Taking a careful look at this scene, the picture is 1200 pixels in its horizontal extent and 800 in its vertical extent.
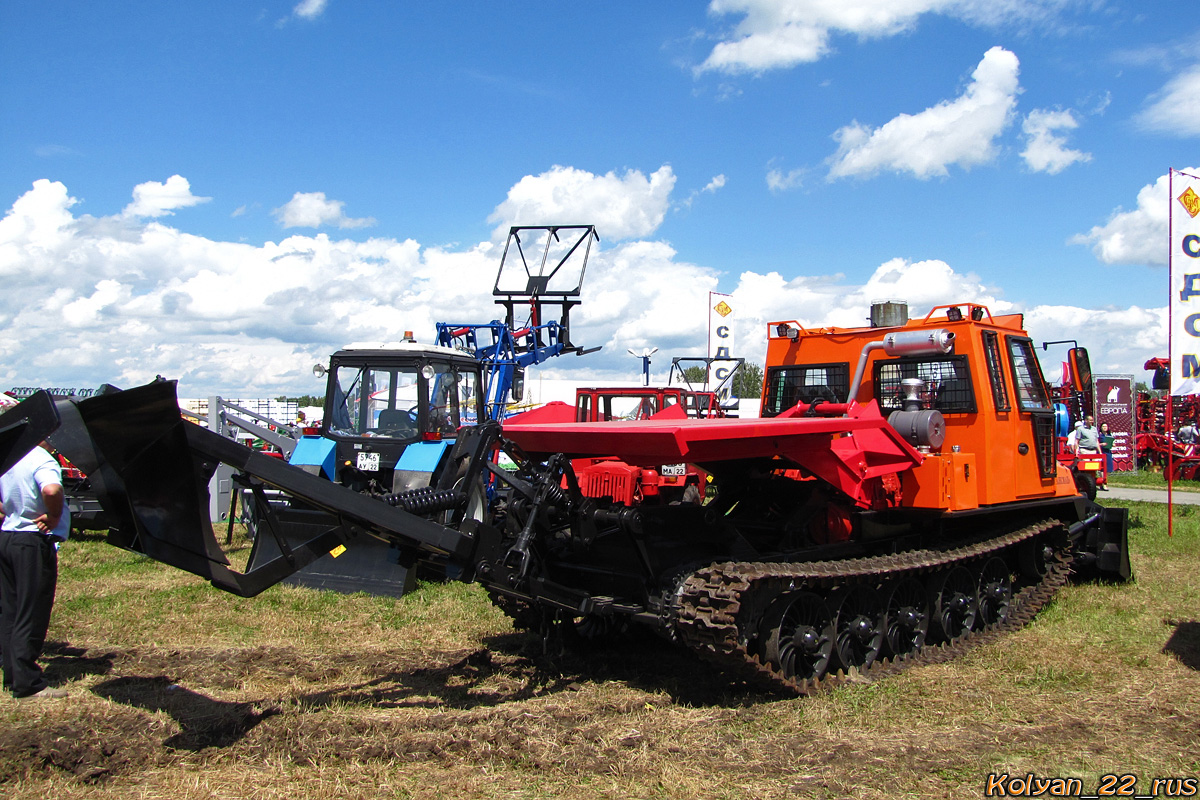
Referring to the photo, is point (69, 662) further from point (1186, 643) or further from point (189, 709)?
point (1186, 643)

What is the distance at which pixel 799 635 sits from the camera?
5664mm

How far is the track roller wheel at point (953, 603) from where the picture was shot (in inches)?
267

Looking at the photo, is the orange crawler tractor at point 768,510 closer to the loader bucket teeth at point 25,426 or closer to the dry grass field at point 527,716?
the loader bucket teeth at point 25,426

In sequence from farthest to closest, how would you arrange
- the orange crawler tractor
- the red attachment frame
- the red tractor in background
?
the red tractor in background < the red attachment frame < the orange crawler tractor

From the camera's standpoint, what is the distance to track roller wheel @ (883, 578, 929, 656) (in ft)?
21.0

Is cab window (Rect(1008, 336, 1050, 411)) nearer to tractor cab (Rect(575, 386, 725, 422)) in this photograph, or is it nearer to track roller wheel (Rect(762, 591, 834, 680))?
track roller wheel (Rect(762, 591, 834, 680))

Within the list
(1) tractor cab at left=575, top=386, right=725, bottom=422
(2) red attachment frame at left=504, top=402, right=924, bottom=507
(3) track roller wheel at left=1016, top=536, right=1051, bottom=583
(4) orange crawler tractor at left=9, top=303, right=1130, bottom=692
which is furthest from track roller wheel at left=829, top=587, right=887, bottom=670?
(1) tractor cab at left=575, top=386, right=725, bottom=422

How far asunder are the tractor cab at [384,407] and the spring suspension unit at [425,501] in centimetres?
460

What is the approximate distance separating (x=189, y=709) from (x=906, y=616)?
493cm

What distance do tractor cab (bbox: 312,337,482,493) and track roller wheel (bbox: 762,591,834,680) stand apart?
16.5 ft

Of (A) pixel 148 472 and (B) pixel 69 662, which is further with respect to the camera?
(B) pixel 69 662

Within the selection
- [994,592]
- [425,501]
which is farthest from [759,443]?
[994,592]

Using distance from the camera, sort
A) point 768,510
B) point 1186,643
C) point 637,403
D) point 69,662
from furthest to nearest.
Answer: point 637,403
point 768,510
point 1186,643
point 69,662

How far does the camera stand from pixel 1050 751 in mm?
4664
